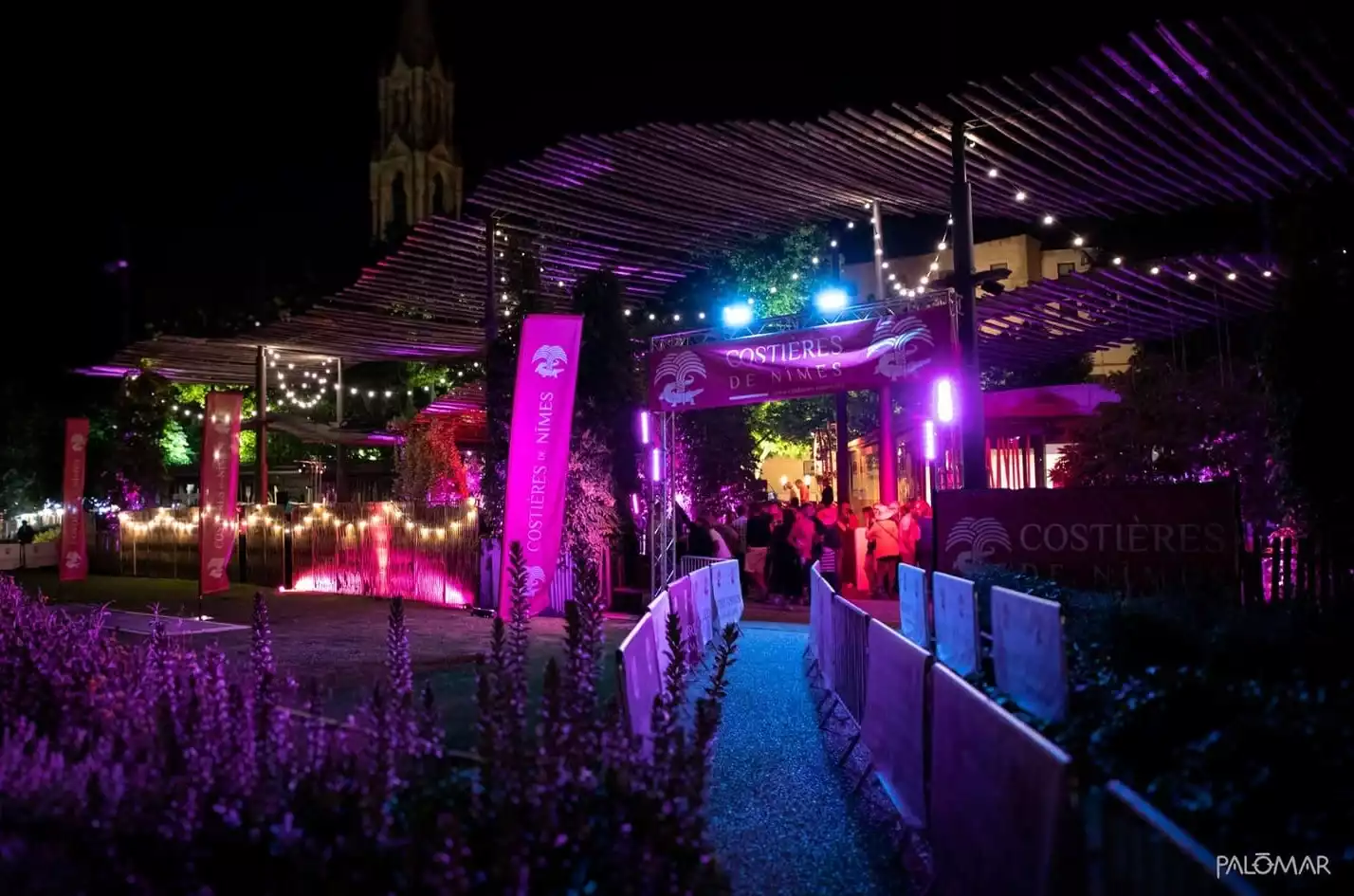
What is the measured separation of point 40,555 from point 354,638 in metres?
24.8

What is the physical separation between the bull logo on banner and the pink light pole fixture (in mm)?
395

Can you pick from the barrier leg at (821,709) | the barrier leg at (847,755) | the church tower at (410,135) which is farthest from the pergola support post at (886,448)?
the church tower at (410,135)

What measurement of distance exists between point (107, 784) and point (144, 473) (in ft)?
107

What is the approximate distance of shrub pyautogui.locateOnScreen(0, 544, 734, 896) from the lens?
122 inches

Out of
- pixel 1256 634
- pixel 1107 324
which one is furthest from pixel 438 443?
pixel 1256 634

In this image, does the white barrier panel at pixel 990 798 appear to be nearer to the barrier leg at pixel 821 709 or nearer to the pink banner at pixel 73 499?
the barrier leg at pixel 821 709

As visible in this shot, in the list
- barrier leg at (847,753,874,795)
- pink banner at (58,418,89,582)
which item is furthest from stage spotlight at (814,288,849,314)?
pink banner at (58,418,89,582)

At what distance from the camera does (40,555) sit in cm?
3177

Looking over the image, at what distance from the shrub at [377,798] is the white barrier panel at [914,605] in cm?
605

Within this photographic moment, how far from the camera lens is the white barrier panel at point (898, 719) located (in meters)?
4.72

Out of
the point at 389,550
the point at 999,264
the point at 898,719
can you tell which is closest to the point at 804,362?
the point at 898,719

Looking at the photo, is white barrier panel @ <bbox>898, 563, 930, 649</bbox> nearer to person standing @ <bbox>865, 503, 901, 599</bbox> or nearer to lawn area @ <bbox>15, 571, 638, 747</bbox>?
lawn area @ <bbox>15, 571, 638, 747</bbox>

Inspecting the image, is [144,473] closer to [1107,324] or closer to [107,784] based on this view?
[1107,324]

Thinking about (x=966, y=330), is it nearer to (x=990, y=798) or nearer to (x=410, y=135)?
(x=990, y=798)
